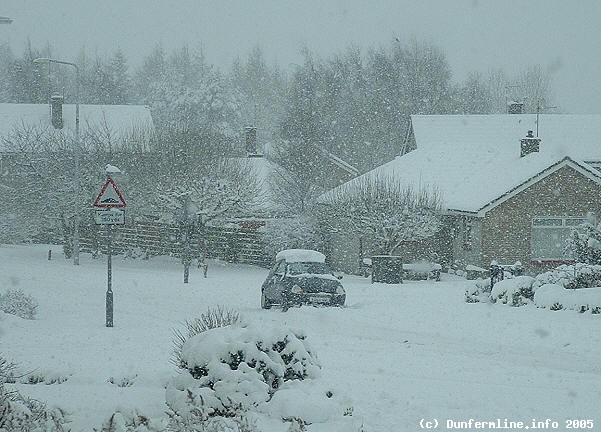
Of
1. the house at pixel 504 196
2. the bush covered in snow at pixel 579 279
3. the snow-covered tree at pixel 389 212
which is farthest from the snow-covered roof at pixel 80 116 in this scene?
the bush covered in snow at pixel 579 279

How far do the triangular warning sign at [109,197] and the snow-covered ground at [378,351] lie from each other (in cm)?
268

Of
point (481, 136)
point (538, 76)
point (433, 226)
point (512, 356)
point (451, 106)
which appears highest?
point (538, 76)

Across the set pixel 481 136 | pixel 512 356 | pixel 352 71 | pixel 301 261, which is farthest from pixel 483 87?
pixel 512 356

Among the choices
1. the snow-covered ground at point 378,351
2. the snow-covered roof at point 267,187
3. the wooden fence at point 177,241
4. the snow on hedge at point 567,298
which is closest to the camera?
the snow-covered ground at point 378,351

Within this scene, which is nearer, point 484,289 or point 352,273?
point 484,289

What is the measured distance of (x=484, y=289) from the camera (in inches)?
819

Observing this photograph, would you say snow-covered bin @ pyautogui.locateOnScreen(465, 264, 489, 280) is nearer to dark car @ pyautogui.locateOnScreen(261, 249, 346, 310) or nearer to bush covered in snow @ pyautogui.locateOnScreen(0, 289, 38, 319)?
dark car @ pyautogui.locateOnScreen(261, 249, 346, 310)

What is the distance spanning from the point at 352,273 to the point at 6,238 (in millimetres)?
18551

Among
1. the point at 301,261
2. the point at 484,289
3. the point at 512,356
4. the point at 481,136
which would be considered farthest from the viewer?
the point at 481,136

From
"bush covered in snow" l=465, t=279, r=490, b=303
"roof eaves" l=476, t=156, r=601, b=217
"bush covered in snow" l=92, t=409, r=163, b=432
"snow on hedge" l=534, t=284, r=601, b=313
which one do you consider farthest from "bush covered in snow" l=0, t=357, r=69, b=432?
"roof eaves" l=476, t=156, r=601, b=217

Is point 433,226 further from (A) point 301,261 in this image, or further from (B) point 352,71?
(B) point 352,71

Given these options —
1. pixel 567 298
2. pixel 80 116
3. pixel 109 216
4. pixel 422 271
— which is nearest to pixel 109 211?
pixel 109 216

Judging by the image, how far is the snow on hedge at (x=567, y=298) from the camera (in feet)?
55.9

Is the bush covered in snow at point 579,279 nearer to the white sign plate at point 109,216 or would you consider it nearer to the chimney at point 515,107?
the white sign plate at point 109,216
